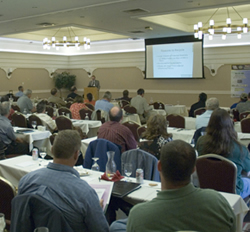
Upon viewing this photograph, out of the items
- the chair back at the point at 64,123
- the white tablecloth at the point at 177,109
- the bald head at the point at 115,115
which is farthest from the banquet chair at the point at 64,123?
the white tablecloth at the point at 177,109

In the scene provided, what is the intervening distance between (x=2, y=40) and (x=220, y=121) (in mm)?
13465

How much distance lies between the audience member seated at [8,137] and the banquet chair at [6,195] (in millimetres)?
2879

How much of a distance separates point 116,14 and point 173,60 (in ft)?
19.0

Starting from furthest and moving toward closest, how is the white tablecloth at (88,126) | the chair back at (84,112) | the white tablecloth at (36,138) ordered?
the chair back at (84,112) → the white tablecloth at (88,126) → the white tablecloth at (36,138)

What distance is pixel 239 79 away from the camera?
13102mm

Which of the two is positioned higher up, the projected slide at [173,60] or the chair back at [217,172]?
the projected slide at [173,60]

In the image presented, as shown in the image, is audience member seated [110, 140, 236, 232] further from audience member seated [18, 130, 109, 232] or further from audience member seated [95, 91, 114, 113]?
audience member seated [95, 91, 114, 113]

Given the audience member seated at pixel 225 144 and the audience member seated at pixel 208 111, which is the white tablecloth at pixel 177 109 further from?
the audience member seated at pixel 225 144

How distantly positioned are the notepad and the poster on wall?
10747 mm

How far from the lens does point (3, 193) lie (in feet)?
9.83

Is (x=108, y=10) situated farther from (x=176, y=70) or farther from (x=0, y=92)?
(x=0, y=92)

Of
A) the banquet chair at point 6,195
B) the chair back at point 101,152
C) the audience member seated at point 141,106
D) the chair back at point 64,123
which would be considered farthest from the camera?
the audience member seated at point 141,106

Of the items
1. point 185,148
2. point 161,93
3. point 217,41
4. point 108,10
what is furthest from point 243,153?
point 161,93

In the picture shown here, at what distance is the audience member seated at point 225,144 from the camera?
11.8 ft
